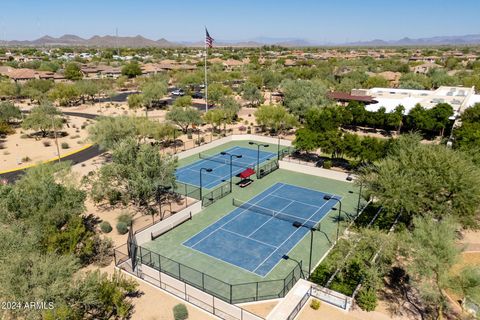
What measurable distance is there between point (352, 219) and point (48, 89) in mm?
82085

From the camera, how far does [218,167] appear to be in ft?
147

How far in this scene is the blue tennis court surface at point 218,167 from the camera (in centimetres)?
4008

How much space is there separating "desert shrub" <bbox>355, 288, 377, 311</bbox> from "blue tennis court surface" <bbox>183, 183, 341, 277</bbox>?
21.4 feet

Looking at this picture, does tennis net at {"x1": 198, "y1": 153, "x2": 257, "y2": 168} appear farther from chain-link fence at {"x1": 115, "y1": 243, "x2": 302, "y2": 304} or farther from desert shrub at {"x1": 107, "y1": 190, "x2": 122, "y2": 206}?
chain-link fence at {"x1": 115, "y1": 243, "x2": 302, "y2": 304}

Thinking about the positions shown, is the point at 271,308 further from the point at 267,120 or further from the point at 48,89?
the point at 48,89

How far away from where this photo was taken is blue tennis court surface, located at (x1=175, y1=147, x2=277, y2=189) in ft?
132

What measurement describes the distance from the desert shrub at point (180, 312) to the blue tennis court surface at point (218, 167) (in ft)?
64.3

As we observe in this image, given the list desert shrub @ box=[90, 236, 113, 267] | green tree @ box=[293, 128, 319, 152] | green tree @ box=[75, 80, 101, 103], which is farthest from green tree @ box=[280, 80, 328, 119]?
green tree @ box=[75, 80, 101, 103]

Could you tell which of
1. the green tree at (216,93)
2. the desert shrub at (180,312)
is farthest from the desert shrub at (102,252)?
the green tree at (216,93)

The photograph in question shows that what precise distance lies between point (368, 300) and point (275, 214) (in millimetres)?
13704

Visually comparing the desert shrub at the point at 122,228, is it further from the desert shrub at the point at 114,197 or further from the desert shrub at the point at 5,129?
the desert shrub at the point at 5,129

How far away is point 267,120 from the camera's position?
5569cm

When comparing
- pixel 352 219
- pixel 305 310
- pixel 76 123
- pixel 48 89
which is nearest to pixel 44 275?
pixel 305 310

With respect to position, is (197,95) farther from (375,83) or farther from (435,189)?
(435,189)
